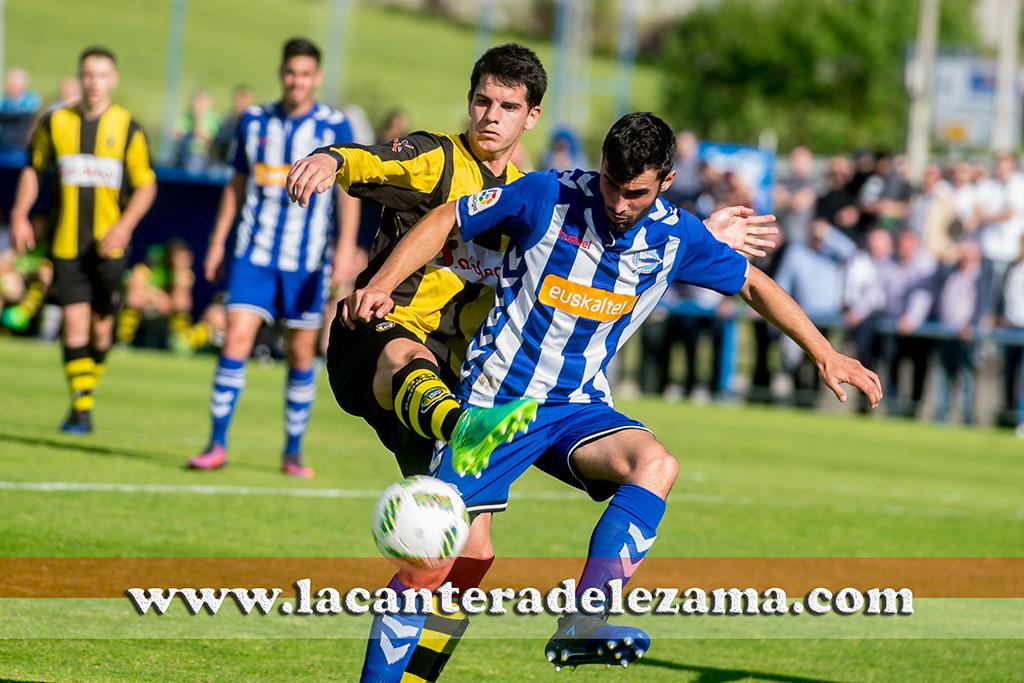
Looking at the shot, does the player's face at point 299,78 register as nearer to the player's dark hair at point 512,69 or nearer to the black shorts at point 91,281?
the black shorts at point 91,281

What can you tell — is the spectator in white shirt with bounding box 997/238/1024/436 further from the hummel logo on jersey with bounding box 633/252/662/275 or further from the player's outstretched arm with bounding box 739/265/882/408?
the hummel logo on jersey with bounding box 633/252/662/275

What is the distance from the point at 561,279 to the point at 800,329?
0.88 metres

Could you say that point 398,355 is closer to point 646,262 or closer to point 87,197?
point 646,262

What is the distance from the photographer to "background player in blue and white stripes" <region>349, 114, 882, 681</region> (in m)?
4.88

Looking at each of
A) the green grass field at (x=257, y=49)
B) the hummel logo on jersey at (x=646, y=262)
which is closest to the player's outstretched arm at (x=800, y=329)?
the hummel logo on jersey at (x=646, y=262)

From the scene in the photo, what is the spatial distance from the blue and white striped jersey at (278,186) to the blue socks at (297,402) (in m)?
0.69

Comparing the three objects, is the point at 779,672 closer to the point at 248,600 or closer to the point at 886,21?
the point at 248,600

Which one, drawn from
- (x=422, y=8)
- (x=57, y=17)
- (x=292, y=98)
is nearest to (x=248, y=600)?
(x=292, y=98)

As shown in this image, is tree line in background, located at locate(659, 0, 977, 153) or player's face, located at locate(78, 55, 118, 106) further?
tree line in background, located at locate(659, 0, 977, 153)

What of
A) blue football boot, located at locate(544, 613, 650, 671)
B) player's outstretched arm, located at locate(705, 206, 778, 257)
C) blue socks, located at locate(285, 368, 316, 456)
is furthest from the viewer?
blue socks, located at locate(285, 368, 316, 456)

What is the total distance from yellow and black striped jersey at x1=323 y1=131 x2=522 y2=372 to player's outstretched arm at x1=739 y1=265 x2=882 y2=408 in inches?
38.1

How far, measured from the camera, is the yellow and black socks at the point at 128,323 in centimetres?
2138

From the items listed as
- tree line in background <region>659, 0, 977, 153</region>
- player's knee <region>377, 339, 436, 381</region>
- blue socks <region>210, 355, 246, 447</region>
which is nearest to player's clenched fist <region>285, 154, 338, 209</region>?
player's knee <region>377, 339, 436, 381</region>

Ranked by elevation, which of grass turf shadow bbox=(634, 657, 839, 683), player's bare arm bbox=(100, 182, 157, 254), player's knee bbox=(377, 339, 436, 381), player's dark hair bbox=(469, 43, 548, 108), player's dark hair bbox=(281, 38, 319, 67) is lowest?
grass turf shadow bbox=(634, 657, 839, 683)
